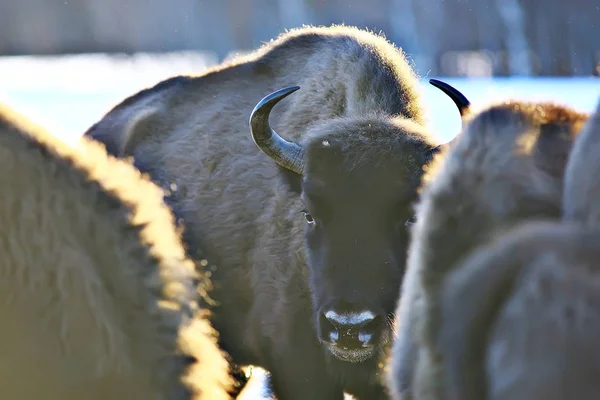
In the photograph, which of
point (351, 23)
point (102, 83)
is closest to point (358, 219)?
point (351, 23)

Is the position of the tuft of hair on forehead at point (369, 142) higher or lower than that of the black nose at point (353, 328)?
higher

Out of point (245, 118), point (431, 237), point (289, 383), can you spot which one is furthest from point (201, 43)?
point (431, 237)

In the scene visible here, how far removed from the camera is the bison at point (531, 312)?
1.69m

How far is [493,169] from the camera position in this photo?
2.26 metres

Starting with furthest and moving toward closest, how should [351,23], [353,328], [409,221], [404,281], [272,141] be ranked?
[351,23]
[272,141]
[409,221]
[353,328]
[404,281]

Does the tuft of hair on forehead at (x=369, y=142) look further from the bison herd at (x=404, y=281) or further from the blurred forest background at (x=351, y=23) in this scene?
the blurred forest background at (x=351, y=23)

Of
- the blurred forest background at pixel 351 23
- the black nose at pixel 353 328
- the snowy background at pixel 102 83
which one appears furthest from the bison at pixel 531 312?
the blurred forest background at pixel 351 23

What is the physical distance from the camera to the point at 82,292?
6.89 ft

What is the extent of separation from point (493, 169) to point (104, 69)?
18928 mm

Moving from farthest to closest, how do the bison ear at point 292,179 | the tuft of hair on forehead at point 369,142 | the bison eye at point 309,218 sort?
the bison ear at point 292,179, the bison eye at point 309,218, the tuft of hair on forehead at point 369,142

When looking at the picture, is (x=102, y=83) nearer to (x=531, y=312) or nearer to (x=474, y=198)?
(x=474, y=198)

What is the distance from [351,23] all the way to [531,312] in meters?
16.4

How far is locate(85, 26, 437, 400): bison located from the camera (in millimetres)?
4141

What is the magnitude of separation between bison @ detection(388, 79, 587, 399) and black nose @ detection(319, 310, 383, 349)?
1.39 meters
